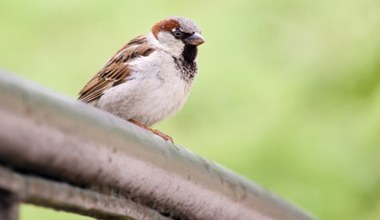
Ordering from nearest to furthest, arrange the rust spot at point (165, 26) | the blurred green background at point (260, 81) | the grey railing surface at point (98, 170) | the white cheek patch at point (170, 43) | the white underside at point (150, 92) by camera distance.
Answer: the grey railing surface at point (98, 170) < the white underside at point (150, 92) < the white cheek patch at point (170, 43) < the rust spot at point (165, 26) < the blurred green background at point (260, 81)

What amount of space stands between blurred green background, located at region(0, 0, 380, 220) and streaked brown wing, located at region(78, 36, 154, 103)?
705 mm

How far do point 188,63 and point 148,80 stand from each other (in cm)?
14

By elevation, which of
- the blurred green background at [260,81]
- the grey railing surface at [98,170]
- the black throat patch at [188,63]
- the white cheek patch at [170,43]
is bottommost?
the blurred green background at [260,81]

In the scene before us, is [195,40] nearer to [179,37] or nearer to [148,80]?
[179,37]

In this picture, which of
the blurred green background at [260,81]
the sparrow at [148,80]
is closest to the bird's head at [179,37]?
the sparrow at [148,80]

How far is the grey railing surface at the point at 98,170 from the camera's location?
63cm

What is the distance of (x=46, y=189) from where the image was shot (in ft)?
2.21

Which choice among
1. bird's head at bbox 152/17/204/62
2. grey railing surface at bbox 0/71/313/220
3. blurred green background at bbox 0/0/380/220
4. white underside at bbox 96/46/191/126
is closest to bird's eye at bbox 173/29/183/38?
bird's head at bbox 152/17/204/62

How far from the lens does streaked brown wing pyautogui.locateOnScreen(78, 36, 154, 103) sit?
2.35 metres

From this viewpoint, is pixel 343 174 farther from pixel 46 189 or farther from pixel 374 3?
pixel 46 189

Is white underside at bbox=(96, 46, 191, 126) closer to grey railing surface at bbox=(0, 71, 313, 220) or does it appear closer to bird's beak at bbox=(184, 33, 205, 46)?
bird's beak at bbox=(184, 33, 205, 46)

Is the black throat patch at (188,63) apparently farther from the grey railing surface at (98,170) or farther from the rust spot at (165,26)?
the grey railing surface at (98,170)

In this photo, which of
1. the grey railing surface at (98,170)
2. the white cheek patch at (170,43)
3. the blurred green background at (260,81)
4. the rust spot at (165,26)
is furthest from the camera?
the blurred green background at (260,81)

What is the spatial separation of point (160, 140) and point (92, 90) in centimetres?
154
